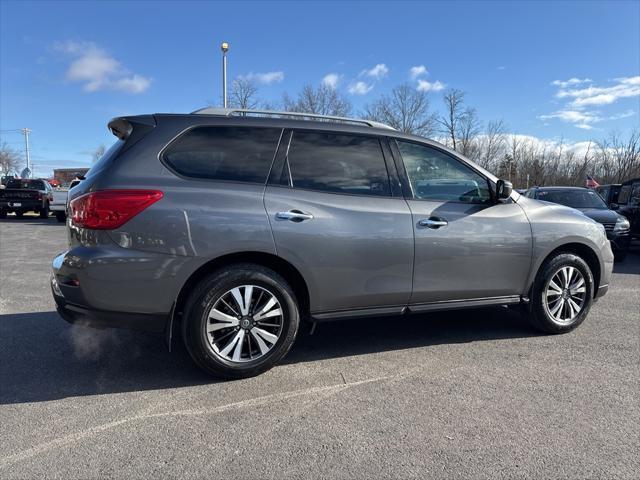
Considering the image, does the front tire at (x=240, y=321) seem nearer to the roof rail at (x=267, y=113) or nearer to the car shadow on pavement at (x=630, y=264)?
the roof rail at (x=267, y=113)

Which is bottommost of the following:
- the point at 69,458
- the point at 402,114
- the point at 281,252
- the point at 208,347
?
the point at 69,458

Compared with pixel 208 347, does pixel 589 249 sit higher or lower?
higher

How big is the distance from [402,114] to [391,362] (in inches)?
1471

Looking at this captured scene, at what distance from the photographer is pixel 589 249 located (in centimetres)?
486

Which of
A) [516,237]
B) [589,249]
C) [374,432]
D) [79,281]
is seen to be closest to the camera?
[374,432]

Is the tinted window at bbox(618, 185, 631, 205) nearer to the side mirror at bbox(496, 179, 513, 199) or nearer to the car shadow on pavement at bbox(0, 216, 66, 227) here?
the side mirror at bbox(496, 179, 513, 199)

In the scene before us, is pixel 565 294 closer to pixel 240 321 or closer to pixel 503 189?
pixel 503 189

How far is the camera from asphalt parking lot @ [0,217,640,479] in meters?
2.58

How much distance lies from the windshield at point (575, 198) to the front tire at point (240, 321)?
30.2ft

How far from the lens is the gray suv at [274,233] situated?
3.35 m

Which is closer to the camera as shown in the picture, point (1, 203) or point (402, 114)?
point (1, 203)

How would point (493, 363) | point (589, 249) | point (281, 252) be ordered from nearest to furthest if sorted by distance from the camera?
1. point (281, 252)
2. point (493, 363)
3. point (589, 249)

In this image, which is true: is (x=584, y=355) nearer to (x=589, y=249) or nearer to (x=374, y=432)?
(x=589, y=249)

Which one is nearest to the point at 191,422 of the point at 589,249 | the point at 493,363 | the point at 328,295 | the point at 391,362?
the point at 328,295
